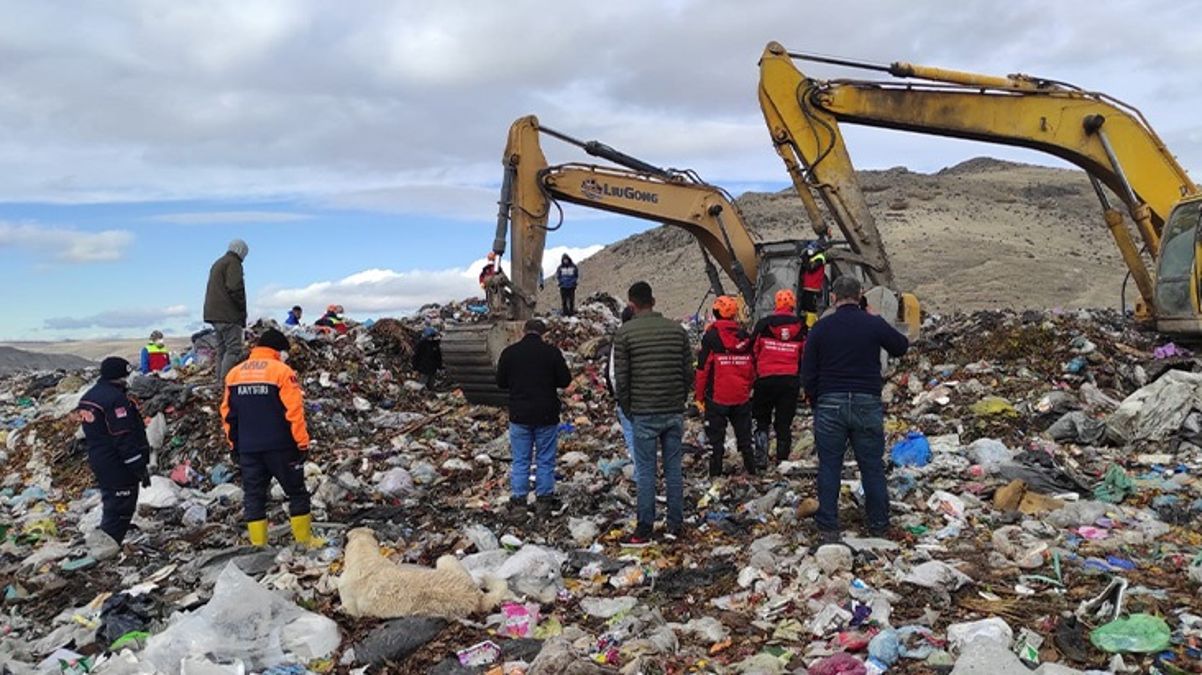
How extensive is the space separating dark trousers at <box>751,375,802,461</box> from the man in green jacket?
5.48ft

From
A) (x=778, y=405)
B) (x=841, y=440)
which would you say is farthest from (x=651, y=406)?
(x=778, y=405)

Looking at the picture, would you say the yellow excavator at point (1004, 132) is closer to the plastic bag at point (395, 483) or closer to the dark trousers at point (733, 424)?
the dark trousers at point (733, 424)

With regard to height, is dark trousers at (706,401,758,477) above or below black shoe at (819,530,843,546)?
above

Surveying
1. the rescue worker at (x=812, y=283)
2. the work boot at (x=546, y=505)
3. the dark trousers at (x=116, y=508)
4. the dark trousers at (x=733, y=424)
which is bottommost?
the work boot at (x=546, y=505)

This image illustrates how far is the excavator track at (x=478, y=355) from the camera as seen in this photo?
10.2 metres

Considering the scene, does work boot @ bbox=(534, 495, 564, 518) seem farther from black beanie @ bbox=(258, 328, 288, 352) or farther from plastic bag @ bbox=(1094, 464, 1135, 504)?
plastic bag @ bbox=(1094, 464, 1135, 504)

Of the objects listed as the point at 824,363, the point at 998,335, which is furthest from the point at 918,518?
the point at 998,335

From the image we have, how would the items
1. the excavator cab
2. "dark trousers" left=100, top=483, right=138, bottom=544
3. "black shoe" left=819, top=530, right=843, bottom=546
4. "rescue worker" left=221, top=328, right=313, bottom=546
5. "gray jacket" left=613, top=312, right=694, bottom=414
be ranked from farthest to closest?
the excavator cab, "dark trousers" left=100, top=483, right=138, bottom=544, "rescue worker" left=221, top=328, right=313, bottom=546, "gray jacket" left=613, top=312, right=694, bottom=414, "black shoe" left=819, top=530, right=843, bottom=546

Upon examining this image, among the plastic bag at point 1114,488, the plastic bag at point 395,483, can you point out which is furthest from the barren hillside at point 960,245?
the plastic bag at point 1114,488

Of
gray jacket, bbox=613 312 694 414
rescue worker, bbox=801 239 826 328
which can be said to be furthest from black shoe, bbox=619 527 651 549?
rescue worker, bbox=801 239 826 328

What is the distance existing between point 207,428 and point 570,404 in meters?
3.88

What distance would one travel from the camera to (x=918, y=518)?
19.7 ft

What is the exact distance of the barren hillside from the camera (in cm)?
2678

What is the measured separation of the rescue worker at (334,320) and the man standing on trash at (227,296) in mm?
3540
